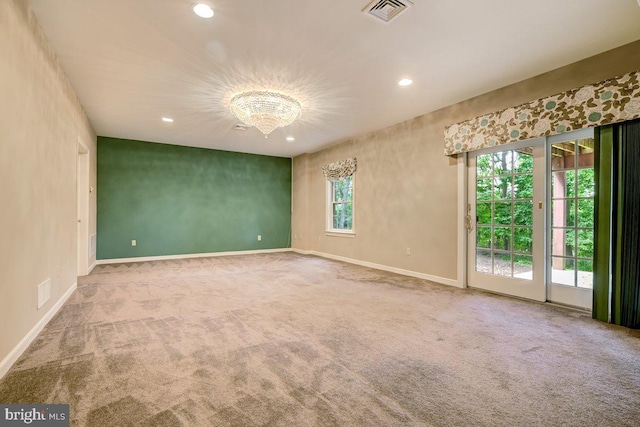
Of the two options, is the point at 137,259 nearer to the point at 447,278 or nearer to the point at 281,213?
the point at 281,213

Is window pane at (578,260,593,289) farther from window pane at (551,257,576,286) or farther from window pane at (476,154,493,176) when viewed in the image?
window pane at (476,154,493,176)

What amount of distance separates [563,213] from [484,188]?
914 mm

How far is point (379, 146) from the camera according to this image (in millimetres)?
5539

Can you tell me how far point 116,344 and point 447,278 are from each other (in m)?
3.90

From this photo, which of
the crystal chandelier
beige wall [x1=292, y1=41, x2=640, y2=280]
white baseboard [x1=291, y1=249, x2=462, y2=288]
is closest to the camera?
beige wall [x1=292, y1=41, x2=640, y2=280]

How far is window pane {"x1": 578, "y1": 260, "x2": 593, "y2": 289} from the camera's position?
10.0 feet

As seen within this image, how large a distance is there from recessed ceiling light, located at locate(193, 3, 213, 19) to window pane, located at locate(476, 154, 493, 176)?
3.52 metres

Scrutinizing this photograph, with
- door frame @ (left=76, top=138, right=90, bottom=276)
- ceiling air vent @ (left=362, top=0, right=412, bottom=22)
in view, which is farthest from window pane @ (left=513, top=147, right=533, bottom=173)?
door frame @ (left=76, top=138, right=90, bottom=276)

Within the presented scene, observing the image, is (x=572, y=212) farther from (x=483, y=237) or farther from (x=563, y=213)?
(x=483, y=237)

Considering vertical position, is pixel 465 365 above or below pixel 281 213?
below

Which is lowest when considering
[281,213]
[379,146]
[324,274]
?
[324,274]

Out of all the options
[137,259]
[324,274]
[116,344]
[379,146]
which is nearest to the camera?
[116,344]

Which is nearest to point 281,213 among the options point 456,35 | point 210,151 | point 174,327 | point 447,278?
point 210,151

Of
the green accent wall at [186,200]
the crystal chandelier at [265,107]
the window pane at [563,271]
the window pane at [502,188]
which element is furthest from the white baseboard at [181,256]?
the window pane at [563,271]
